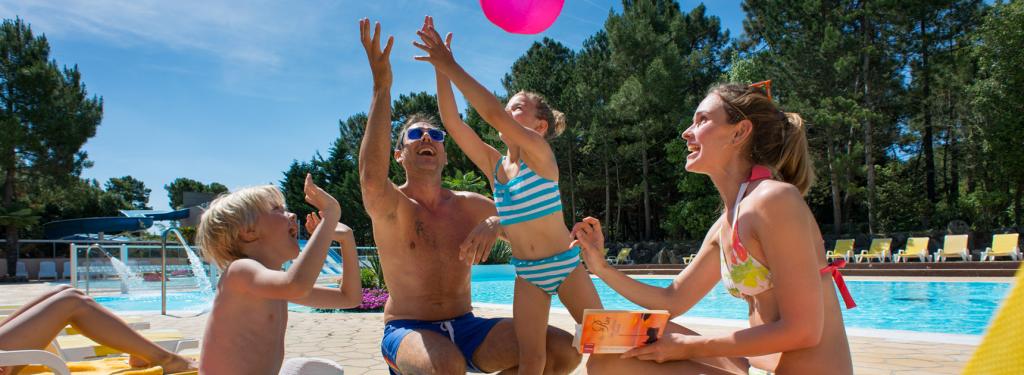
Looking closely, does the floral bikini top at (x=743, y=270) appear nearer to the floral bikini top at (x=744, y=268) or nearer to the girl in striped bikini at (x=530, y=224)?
the floral bikini top at (x=744, y=268)

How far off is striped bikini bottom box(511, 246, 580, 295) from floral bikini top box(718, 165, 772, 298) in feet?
2.71

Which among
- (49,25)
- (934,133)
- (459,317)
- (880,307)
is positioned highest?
(49,25)

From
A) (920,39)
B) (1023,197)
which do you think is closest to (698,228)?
(920,39)

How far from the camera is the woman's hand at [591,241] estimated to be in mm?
2561

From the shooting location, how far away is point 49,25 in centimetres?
3131

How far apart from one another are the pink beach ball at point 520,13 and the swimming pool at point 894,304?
764 cm

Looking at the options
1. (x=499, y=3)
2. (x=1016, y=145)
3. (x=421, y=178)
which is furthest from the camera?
(x=1016, y=145)

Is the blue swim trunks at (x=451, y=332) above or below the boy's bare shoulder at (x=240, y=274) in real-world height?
below

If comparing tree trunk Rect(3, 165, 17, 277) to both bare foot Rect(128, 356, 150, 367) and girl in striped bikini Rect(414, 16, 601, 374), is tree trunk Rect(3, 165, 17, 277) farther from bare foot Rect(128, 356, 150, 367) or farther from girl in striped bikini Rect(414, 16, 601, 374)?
girl in striped bikini Rect(414, 16, 601, 374)

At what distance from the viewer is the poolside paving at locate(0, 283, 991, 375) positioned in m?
5.14

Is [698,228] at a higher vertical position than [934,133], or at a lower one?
lower

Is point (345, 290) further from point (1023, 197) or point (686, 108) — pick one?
point (1023, 197)

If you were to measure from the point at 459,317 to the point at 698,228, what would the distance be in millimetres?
27830

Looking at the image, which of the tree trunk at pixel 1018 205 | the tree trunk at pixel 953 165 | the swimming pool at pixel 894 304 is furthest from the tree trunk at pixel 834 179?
the swimming pool at pixel 894 304
